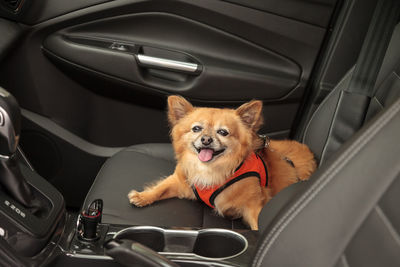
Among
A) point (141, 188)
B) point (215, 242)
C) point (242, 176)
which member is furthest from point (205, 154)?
point (215, 242)

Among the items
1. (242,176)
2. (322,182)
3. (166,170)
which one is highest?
(322,182)

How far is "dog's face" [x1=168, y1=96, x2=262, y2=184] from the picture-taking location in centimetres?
205

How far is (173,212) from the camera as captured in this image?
184cm

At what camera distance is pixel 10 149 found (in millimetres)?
1013

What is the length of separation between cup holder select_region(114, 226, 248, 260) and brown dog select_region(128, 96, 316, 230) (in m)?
0.54

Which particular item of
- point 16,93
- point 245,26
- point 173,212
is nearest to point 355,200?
point 173,212

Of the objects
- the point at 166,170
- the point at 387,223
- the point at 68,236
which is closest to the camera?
the point at 387,223

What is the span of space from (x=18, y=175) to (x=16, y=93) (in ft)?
4.71

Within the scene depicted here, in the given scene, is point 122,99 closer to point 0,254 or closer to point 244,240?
point 244,240

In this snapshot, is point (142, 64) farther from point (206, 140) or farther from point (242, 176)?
point (242, 176)

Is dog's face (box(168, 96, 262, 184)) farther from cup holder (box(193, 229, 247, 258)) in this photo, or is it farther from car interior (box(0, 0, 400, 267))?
cup holder (box(193, 229, 247, 258))

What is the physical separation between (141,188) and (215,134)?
0.38 m

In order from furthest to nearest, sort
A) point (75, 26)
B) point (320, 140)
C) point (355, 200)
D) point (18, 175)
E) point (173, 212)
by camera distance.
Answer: point (75, 26)
point (320, 140)
point (173, 212)
point (18, 175)
point (355, 200)

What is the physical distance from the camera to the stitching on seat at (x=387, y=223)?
35.3 inches
